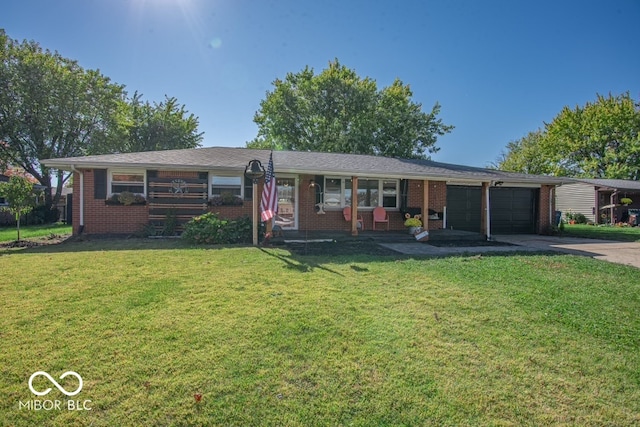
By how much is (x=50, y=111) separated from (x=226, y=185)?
17836mm

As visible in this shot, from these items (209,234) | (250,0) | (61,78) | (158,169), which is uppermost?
(61,78)

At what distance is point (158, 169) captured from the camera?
9969 millimetres

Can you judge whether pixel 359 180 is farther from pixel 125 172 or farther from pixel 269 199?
pixel 125 172

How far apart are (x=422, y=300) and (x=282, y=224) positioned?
7549mm

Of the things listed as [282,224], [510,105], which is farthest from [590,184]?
[282,224]

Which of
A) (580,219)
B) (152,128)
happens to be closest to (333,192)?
(580,219)

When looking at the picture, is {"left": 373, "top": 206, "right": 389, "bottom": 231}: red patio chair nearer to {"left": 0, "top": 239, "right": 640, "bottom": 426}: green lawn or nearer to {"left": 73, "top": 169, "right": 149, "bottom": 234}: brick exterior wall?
{"left": 0, "top": 239, "right": 640, "bottom": 426}: green lawn

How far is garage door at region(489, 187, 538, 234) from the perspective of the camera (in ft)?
45.8

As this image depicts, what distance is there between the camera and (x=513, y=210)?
46.2 ft

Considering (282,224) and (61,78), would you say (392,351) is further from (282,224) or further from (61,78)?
(61,78)

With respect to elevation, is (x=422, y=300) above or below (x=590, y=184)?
below

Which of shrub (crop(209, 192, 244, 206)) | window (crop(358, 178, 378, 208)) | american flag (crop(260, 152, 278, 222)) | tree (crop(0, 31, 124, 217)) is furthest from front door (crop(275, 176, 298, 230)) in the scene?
tree (crop(0, 31, 124, 217))

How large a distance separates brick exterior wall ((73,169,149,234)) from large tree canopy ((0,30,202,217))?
12.3 metres

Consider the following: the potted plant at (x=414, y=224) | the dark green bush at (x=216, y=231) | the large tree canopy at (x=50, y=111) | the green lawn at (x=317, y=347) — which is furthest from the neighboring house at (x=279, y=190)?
the large tree canopy at (x=50, y=111)
